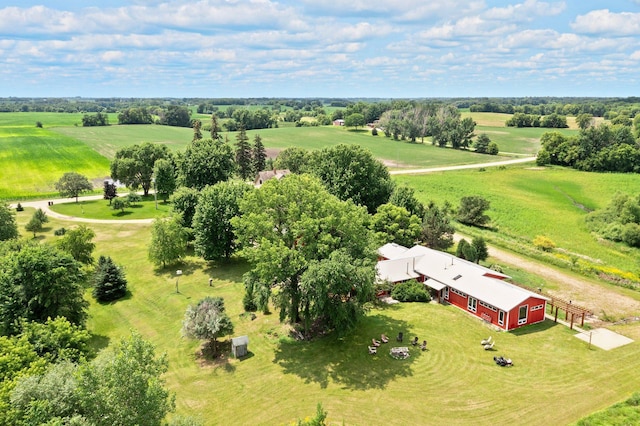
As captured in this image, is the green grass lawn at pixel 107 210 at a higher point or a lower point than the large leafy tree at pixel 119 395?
lower

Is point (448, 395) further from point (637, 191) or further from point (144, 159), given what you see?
point (637, 191)

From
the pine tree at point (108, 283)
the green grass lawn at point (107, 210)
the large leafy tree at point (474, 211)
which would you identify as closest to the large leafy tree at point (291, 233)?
the pine tree at point (108, 283)

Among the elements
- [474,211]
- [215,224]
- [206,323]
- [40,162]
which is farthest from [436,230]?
[40,162]

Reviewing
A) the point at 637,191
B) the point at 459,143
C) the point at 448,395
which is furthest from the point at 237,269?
the point at 459,143

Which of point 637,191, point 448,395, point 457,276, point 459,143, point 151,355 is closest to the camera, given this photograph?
point 151,355

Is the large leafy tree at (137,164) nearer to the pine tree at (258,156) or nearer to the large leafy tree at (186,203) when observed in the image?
the pine tree at (258,156)

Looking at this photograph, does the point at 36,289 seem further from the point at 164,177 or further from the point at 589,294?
the point at 164,177
